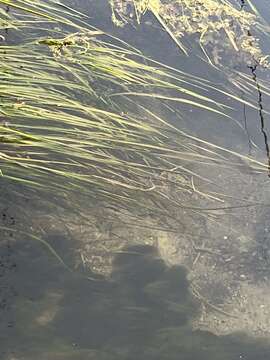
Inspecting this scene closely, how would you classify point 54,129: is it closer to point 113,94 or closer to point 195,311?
point 113,94

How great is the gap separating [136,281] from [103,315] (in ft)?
0.50

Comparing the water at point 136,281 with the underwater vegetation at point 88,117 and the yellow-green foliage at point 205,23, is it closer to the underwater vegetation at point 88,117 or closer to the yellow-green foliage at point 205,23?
the underwater vegetation at point 88,117

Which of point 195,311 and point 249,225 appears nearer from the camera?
point 195,311

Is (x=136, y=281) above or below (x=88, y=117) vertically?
below

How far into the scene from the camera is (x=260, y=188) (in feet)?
6.64

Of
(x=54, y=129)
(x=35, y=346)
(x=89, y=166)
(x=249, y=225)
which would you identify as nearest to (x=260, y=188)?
(x=249, y=225)

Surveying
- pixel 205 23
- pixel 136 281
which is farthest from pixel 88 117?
pixel 205 23

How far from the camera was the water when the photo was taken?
1.53 m

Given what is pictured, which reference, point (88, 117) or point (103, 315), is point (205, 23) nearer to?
point (88, 117)

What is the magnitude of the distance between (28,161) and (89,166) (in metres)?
0.20

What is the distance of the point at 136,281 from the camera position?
1.67 meters

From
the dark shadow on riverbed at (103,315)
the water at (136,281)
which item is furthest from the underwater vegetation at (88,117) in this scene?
the dark shadow on riverbed at (103,315)

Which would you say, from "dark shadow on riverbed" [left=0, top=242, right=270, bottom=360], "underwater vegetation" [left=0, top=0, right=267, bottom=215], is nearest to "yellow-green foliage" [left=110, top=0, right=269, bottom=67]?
"underwater vegetation" [left=0, top=0, right=267, bottom=215]

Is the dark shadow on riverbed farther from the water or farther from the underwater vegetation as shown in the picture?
the underwater vegetation
